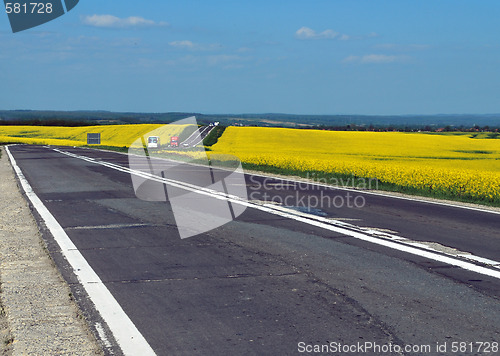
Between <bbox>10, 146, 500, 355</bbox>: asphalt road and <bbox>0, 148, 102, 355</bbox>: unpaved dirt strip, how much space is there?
0.20 meters

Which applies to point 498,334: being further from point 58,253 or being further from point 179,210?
point 179,210

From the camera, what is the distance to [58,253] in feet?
27.0

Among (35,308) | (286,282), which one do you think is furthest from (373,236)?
(35,308)

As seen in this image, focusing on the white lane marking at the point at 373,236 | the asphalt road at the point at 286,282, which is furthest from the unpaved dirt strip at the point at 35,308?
the white lane marking at the point at 373,236

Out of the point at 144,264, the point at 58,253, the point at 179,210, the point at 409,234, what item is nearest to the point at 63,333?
the point at 144,264

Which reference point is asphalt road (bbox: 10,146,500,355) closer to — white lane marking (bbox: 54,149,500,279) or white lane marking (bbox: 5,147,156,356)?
white lane marking (bbox: 5,147,156,356)

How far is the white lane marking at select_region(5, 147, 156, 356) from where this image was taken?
4762 mm

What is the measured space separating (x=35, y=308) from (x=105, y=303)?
0.65 m

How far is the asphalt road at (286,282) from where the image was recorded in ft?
16.4

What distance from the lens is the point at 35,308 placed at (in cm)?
577

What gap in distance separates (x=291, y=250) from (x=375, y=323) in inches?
125

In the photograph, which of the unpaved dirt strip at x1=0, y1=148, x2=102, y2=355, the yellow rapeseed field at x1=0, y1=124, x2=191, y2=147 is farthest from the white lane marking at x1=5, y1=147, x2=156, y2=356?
the yellow rapeseed field at x1=0, y1=124, x2=191, y2=147

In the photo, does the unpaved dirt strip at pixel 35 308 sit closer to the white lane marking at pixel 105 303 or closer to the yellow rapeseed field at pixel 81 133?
the white lane marking at pixel 105 303

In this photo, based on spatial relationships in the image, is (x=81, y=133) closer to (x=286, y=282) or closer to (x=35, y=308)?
(x=286, y=282)
